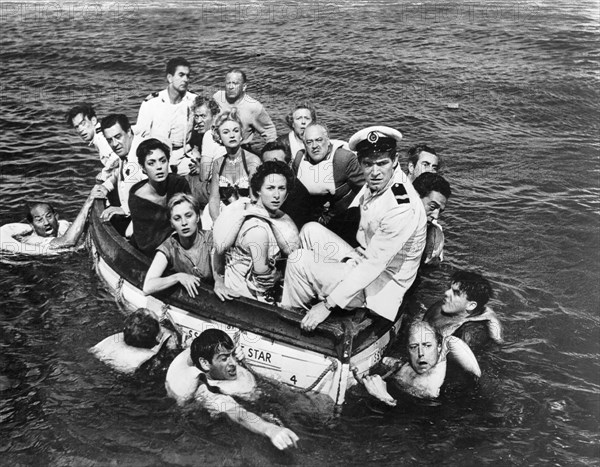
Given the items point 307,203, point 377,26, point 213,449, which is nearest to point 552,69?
point 377,26

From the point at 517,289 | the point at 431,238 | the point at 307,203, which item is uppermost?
the point at 307,203

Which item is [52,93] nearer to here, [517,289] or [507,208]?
[507,208]

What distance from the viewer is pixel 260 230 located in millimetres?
5133

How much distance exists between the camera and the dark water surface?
545 cm

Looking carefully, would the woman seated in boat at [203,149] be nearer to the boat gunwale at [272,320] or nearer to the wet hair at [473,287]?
the boat gunwale at [272,320]

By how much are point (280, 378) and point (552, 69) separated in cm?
1237

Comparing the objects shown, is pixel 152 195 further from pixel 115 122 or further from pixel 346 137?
pixel 346 137

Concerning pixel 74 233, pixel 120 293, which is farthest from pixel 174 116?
pixel 120 293

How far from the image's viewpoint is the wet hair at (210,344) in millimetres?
5207

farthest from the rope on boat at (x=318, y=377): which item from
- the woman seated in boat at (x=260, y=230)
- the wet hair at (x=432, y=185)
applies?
the wet hair at (x=432, y=185)

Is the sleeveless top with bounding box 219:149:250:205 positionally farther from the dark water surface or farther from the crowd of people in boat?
the dark water surface

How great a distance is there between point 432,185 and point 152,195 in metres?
3.09

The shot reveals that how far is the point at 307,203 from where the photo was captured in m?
6.72

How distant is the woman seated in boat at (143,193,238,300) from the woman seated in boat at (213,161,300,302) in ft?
1.07
